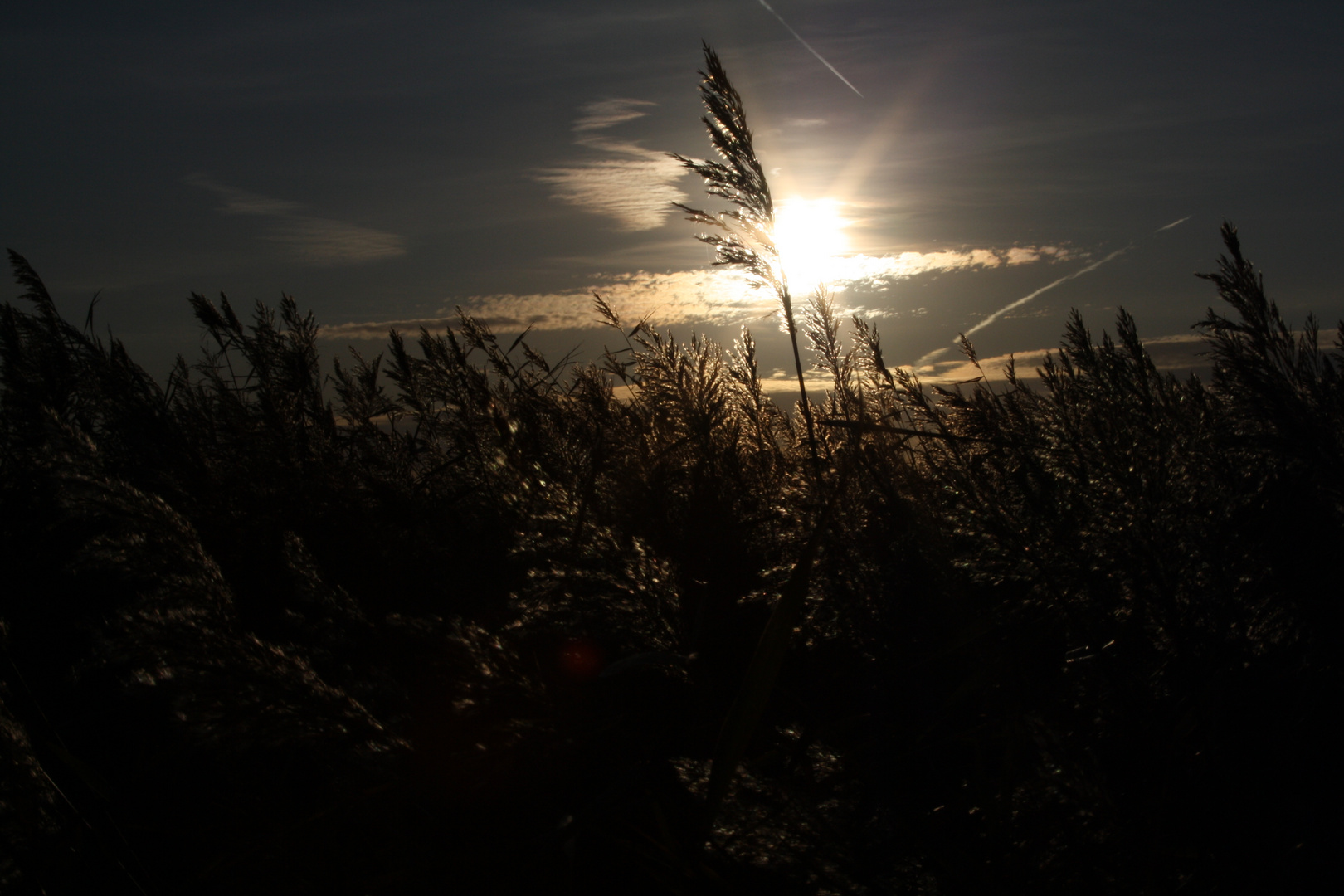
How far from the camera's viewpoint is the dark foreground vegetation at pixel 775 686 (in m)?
1.13

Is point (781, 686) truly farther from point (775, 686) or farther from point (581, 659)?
point (581, 659)

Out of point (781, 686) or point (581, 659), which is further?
point (581, 659)

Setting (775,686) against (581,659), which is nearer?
(775,686)

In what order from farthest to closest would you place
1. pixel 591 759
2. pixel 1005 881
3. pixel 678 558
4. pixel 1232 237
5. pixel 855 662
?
pixel 678 558, pixel 1232 237, pixel 855 662, pixel 591 759, pixel 1005 881

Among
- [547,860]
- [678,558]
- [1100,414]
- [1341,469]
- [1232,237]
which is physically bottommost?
[547,860]

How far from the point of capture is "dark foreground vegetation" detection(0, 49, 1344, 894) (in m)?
1.13

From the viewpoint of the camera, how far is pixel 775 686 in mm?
1652

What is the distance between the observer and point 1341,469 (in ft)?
4.56

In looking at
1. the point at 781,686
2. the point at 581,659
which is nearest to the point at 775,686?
the point at 781,686

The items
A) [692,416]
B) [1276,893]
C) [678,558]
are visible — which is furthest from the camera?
[692,416]

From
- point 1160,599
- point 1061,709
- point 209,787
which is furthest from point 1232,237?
point 209,787

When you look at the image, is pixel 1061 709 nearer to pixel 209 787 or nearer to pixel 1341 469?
pixel 1341 469

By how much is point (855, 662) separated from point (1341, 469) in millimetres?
997

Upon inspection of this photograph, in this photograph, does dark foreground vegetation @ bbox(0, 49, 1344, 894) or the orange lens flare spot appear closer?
dark foreground vegetation @ bbox(0, 49, 1344, 894)
